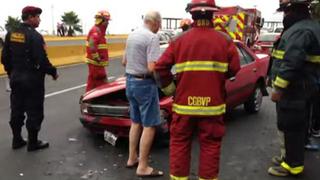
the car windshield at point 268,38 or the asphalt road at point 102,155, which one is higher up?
the car windshield at point 268,38

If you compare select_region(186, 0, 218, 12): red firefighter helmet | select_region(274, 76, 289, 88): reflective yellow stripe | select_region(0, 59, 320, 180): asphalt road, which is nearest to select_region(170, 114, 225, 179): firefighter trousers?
select_region(186, 0, 218, 12): red firefighter helmet

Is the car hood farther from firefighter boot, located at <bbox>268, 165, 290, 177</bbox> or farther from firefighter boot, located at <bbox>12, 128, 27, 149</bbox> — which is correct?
firefighter boot, located at <bbox>268, 165, 290, 177</bbox>

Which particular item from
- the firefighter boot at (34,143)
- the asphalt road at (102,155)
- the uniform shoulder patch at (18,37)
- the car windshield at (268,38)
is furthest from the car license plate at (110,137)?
the car windshield at (268,38)

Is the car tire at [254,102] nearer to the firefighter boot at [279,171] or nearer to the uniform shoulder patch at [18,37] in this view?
the firefighter boot at [279,171]

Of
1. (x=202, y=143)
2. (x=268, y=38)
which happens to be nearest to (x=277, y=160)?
(x=202, y=143)

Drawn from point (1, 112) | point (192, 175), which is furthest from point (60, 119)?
point (192, 175)

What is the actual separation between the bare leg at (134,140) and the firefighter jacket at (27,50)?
1.59 m

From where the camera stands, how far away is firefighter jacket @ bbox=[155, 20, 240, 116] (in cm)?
416

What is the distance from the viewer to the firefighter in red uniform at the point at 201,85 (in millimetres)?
4160

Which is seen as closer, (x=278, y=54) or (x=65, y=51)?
(x=278, y=54)

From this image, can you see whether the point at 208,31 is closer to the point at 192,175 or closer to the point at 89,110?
the point at 192,175

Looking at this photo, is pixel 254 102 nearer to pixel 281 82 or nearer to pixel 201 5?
pixel 281 82

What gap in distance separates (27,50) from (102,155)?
1.69 m

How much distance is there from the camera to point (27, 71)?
6.41 meters
